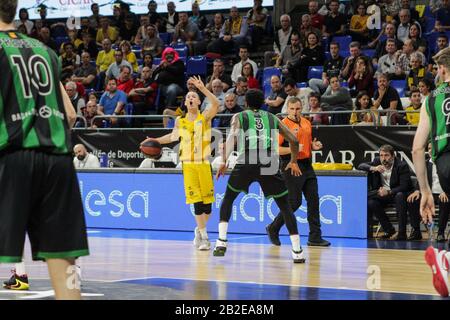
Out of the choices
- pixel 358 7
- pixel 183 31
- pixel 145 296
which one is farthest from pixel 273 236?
pixel 183 31

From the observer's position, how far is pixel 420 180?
6.82m

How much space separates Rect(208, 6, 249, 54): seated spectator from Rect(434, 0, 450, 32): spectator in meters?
4.86

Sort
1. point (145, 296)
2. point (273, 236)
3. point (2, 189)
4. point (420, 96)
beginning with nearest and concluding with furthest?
point (2, 189)
point (145, 296)
point (273, 236)
point (420, 96)

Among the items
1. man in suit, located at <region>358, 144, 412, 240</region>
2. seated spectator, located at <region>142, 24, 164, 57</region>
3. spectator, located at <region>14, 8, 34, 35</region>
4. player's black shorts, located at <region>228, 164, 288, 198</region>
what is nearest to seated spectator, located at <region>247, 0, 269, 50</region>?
seated spectator, located at <region>142, 24, 164, 57</region>

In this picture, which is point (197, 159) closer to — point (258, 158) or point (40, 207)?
point (258, 158)

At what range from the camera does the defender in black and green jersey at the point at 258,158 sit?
11352 mm

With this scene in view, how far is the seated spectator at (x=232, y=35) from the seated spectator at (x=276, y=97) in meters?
4.14

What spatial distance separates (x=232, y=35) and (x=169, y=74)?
2.26m

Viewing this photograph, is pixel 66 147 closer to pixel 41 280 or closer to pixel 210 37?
pixel 41 280

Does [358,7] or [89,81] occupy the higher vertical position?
[358,7]

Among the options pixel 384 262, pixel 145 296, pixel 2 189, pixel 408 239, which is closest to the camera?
pixel 2 189

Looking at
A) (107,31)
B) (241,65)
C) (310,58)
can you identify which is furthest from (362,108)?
(107,31)

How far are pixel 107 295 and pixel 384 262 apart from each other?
14.7 ft

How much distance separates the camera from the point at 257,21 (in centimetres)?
2189
